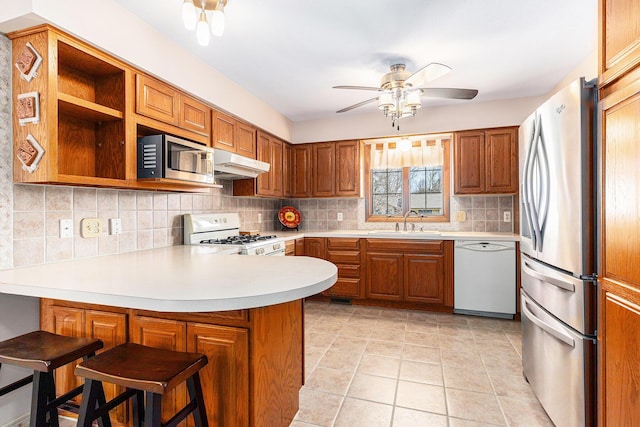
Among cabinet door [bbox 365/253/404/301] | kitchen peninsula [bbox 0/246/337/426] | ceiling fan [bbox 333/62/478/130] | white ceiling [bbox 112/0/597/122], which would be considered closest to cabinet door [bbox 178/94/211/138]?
white ceiling [bbox 112/0/597/122]

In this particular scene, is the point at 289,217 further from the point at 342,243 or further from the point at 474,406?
the point at 474,406

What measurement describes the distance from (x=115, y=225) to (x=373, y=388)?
79.8 inches

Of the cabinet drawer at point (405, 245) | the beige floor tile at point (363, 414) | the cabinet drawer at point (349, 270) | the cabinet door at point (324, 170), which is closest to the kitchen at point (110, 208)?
the cabinet door at point (324, 170)

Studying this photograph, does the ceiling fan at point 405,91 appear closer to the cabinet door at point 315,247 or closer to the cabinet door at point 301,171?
the cabinet door at point 301,171

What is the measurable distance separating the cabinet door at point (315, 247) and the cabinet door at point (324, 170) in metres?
0.65

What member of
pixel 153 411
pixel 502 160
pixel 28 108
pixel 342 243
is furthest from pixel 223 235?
pixel 502 160

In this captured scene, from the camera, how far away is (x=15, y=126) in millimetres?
1568

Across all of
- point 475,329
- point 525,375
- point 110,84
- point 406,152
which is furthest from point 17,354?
point 406,152

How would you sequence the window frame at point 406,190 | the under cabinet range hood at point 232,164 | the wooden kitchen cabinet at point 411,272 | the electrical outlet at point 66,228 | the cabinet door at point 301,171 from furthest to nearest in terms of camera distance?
1. the cabinet door at point 301,171
2. the window frame at point 406,190
3. the wooden kitchen cabinet at point 411,272
4. the under cabinet range hood at point 232,164
5. the electrical outlet at point 66,228

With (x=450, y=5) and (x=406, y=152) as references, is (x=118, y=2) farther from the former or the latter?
(x=406, y=152)

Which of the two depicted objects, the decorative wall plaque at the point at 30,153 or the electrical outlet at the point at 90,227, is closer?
the decorative wall plaque at the point at 30,153

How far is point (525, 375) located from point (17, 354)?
274 centimetres

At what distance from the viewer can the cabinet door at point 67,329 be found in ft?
4.93

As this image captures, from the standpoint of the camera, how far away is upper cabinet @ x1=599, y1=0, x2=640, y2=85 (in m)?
1.08
